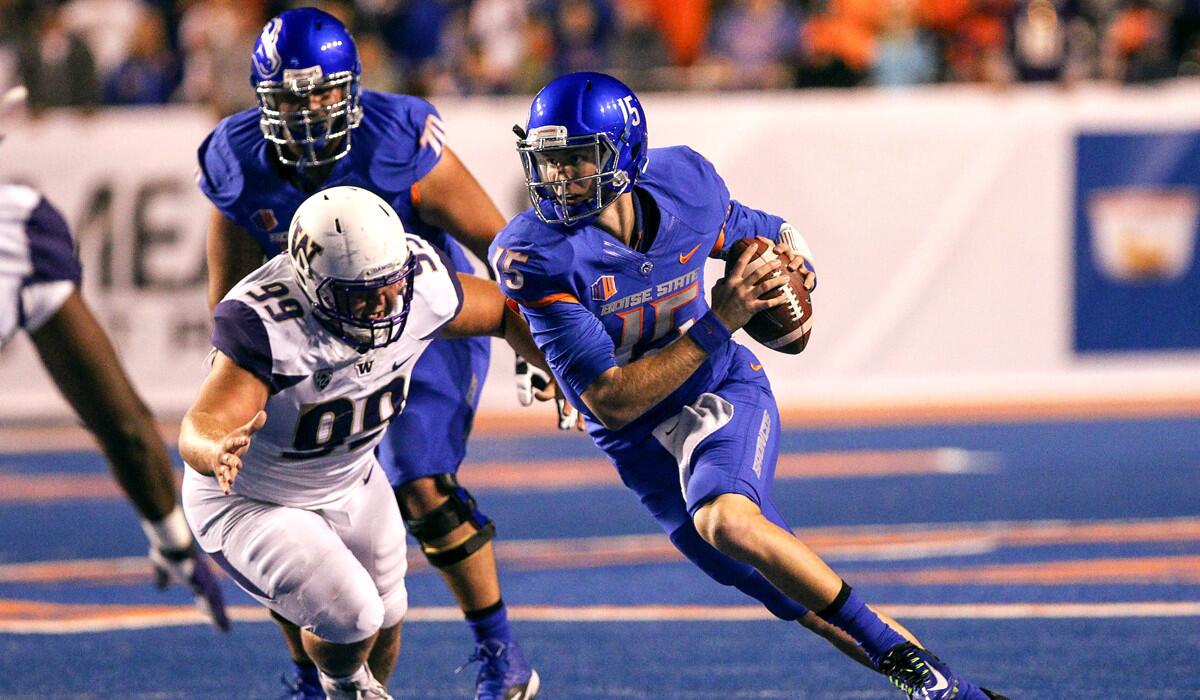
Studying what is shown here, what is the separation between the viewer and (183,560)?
576cm

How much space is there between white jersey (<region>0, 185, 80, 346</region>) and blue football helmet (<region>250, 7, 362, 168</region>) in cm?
90

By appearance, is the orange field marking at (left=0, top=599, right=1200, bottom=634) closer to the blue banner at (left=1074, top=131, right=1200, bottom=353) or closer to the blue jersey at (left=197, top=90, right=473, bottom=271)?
the blue jersey at (left=197, top=90, right=473, bottom=271)

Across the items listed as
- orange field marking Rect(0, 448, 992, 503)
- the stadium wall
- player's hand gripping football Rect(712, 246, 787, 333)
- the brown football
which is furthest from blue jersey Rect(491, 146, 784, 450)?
the stadium wall

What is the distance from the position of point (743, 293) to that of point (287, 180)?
5.02 ft

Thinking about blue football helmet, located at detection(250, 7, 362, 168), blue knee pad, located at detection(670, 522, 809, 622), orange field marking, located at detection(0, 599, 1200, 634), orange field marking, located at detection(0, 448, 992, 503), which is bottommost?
orange field marking, located at detection(0, 448, 992, 503)

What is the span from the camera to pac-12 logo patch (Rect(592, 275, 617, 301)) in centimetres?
473

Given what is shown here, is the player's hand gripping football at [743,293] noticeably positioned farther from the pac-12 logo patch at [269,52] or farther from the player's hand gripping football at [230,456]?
the pac-12 logo patch at [269,52]

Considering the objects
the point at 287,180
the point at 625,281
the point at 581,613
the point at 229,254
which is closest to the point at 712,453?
the point at 625,281

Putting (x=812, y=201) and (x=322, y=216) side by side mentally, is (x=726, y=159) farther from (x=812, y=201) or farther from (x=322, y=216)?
(x=322, y=216)

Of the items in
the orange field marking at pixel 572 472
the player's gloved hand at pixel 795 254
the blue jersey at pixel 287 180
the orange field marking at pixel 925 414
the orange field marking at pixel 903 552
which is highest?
the blue jersey at pixel 287 180

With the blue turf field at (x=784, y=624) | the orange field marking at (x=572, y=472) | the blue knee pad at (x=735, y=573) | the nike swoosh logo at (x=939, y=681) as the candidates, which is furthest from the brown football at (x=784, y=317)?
the orange field marking at (x=572, y=472)

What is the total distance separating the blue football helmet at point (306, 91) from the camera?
516 cm

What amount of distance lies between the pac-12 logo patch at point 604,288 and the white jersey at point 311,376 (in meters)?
0.43

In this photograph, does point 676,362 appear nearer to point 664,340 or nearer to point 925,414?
point 664,340
